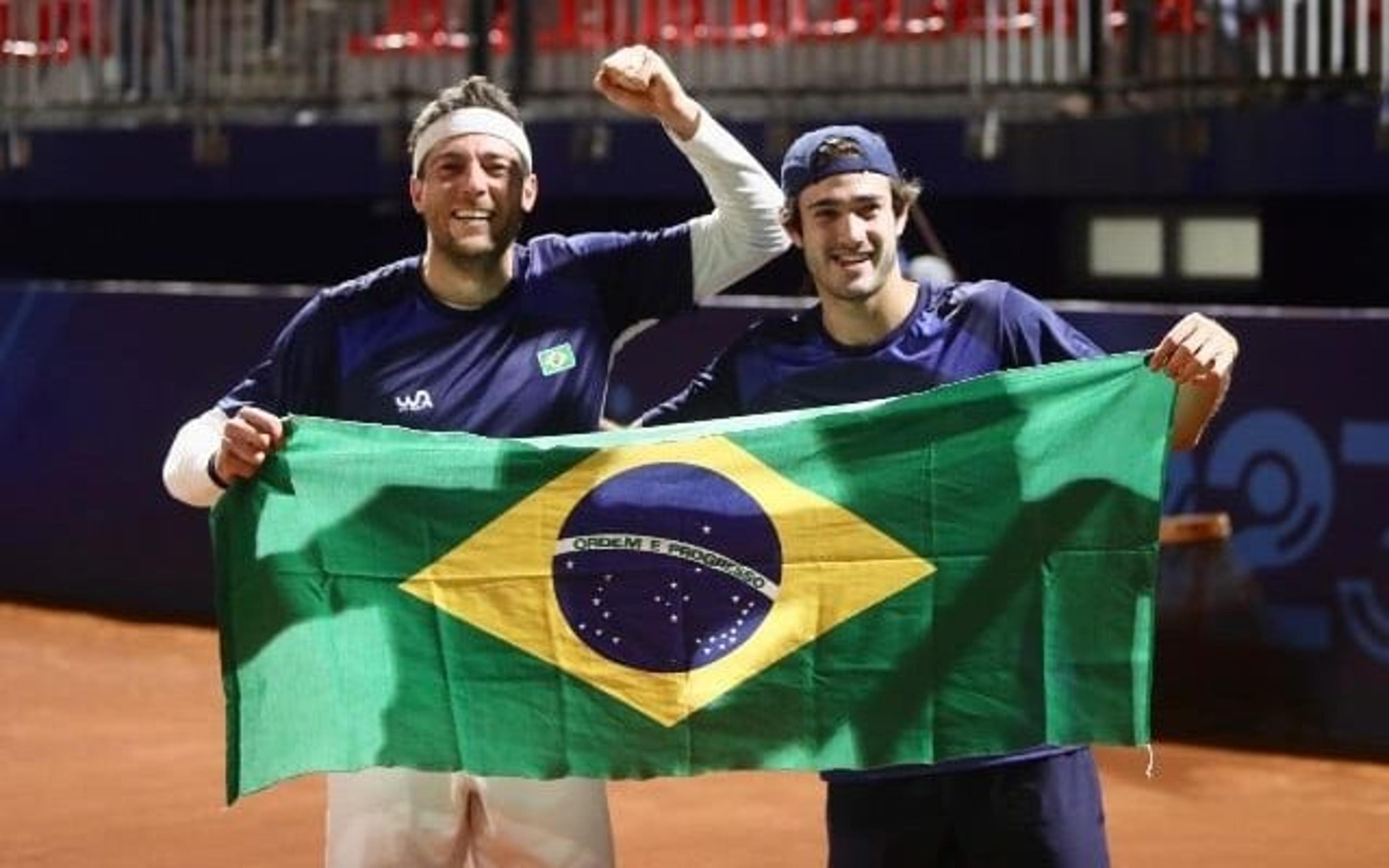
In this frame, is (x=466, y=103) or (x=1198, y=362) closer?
(x=1198, y=362)

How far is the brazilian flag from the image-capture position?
5.36 meters

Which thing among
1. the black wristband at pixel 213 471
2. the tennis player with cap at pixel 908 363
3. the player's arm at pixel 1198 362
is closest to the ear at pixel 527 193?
the tennis player with cap at pixel 908 363

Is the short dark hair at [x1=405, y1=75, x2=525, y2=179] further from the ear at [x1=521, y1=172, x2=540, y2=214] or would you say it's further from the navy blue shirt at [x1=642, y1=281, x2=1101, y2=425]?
the navy blue shirt at [x1=642, y1=281, x2=1101, y2=425]

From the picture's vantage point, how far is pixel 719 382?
5539 mm

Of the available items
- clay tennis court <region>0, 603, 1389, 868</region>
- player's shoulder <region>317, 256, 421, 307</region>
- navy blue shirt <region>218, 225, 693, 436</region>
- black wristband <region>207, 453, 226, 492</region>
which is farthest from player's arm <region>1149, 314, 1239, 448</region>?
clay tennis court <region>0, 603, 1389, 868</region>

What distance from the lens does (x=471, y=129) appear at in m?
5.64

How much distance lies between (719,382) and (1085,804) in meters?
1.05

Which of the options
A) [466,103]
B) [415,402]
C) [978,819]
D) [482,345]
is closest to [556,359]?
[482,345]

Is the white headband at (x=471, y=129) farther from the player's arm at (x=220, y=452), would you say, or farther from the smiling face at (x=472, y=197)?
the player's arm at (x=220, y=452)

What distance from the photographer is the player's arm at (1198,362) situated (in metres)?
5.09

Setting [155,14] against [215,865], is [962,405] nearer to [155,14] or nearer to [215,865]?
[215,865]

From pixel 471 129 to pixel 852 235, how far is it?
2.88ft

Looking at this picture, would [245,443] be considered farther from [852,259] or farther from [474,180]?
[852,259]

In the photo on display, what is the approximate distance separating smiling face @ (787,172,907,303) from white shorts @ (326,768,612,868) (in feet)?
3.66
